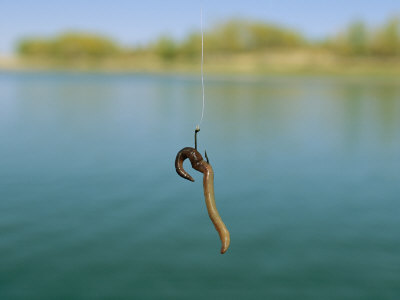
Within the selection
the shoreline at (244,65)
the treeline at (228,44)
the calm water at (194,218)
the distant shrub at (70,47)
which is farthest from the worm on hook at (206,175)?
the distant shrub at (70,47)

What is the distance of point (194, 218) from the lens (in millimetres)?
9961

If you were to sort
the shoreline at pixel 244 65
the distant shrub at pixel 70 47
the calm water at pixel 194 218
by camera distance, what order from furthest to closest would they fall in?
the distant shrub at pixel 70 47 < the shoreline at pixel 244 65 < the calm water at pixel 194 218

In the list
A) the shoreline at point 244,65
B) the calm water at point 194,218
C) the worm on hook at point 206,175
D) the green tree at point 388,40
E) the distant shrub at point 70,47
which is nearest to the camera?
the worm on hook at point 206,175

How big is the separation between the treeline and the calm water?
118074 mm

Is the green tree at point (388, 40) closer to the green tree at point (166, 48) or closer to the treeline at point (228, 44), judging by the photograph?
the treeline at point (228, 44)

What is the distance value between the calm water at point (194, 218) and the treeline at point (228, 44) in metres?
118

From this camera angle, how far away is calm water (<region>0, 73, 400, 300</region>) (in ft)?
24.1

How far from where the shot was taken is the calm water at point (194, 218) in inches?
289

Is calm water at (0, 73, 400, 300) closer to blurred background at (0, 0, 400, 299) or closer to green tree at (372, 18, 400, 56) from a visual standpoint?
blurred background at (0, 0, 400, 299)

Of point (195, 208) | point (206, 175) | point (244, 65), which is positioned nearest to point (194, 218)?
point (195, 208)

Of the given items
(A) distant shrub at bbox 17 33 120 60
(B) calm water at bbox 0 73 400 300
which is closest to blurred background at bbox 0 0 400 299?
(B) calm water at bbox 0 73 400 300

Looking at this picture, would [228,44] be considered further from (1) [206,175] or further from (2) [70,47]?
(1) [206,175]

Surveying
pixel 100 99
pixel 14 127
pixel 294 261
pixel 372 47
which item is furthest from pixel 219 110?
pixel 372 47

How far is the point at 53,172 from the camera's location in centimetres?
1350
